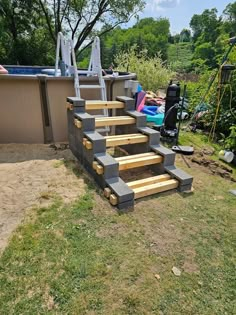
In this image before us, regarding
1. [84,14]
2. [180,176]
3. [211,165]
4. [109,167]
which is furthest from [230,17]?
[109,167]

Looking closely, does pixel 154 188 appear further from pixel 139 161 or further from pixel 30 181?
pixel 30 181

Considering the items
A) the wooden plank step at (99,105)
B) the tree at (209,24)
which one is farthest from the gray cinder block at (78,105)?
the tree at (209,24)

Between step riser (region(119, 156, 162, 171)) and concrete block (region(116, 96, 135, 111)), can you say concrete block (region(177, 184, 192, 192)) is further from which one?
concrete block (region(116, 96, 135, 111))

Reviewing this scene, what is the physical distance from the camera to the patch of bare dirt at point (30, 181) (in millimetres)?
2279

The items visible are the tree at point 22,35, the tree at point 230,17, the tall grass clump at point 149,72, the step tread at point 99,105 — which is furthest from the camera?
the tree at point 230,17

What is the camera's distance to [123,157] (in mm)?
2998

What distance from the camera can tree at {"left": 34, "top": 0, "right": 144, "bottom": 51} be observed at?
44.0 ft

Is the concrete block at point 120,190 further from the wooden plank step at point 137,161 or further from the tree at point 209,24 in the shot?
the tree at point 209,24

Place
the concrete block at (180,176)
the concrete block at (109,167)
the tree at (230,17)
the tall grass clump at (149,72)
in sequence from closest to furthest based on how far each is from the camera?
the concrete block at (109,167) < the concrete block at (180,176) < the tall grass clump at (149,72) < the tree at (230,17)

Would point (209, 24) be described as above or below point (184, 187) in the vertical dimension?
above

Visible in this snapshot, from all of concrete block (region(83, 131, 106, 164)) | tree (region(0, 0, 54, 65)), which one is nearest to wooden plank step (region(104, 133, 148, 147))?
concrete block (region(83, 131, 106, 164))

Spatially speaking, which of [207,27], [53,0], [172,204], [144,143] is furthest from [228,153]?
[207,27]

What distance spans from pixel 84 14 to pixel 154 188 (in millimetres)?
14734

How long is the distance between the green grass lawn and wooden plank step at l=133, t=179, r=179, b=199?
88 millimetres
